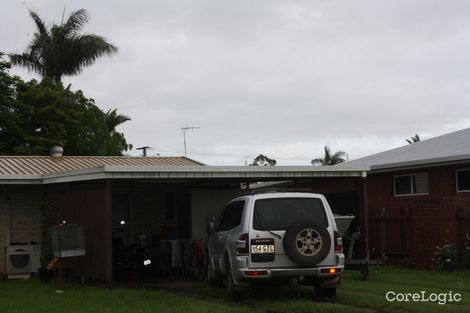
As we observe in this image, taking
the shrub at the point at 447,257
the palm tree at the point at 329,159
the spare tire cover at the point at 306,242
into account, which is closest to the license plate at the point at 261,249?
the spare tire cover at the point at 306,242

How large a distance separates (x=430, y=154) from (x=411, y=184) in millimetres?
1038

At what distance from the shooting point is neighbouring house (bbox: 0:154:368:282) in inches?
555

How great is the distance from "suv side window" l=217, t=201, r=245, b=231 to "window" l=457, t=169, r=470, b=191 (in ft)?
27.7

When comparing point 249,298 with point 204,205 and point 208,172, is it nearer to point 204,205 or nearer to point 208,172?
point 208,172

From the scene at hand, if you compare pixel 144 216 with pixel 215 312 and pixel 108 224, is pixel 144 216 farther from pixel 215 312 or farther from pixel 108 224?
pixel 215 312

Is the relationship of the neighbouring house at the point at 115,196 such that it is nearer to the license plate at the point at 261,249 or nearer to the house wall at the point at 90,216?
the house wall at the point at 90,216

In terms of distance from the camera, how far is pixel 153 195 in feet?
65.7

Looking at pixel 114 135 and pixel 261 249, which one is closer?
pixel 261 249

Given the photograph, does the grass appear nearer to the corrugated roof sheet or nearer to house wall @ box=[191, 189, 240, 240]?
the corrugated roof sheet

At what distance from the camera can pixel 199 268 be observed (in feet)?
52.1

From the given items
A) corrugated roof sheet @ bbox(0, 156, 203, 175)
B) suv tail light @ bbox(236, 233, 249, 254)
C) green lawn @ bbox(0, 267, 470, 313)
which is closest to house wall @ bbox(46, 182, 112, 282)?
green lawn @ bbox(0, 267, 470, 313)

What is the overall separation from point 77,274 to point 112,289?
8.89 ft

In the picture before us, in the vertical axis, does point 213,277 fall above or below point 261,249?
below

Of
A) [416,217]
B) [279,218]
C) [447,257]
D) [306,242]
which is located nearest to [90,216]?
[279,218]
